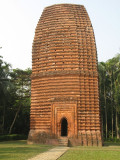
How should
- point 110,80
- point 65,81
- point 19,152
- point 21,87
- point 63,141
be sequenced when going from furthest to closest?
1. point 21,87
2. point 110,80
3. point 65,81
4. point 63,141
5. point 19,152

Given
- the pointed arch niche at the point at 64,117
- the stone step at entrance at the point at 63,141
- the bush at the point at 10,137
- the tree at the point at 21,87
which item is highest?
the tree at the point at 21,87

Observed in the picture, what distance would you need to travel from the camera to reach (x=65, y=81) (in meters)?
19.1

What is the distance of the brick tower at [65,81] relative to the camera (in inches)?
709

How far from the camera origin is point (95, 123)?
1794 cm

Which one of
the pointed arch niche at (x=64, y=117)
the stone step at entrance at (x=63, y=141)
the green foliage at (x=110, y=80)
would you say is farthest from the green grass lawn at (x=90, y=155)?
the green foliage at (x=110, y=80)

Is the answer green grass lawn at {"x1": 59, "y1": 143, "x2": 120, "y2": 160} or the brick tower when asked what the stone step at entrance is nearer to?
the brick tower

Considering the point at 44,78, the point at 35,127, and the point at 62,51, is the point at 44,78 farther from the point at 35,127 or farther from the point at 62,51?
the point at 35,127

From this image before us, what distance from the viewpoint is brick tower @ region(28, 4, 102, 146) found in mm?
18016

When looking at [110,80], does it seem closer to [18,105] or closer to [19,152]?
[18,105]

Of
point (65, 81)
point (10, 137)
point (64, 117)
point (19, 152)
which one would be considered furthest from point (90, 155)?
point (10, 137)

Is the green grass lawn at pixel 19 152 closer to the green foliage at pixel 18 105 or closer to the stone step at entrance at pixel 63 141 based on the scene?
the stone step at entrance at pixel 63 141

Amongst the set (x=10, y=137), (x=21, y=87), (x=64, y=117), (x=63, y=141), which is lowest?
(x=10, y=137)

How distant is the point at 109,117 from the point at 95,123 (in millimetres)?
17036

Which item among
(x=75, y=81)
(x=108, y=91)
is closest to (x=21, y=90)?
(x=108, y=91)
